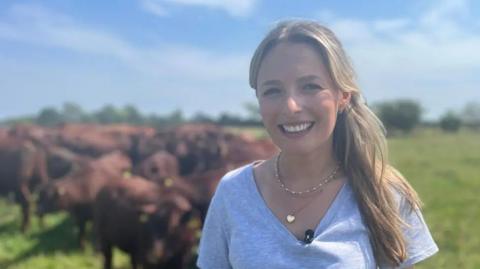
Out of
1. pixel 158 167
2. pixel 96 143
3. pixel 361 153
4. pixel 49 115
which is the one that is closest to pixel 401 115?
pixel 49 115

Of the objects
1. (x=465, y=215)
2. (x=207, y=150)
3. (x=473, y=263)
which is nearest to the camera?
(x=473, y=263)

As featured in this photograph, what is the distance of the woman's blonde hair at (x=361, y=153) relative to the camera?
224 cm

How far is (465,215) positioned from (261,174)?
9394 millimetres

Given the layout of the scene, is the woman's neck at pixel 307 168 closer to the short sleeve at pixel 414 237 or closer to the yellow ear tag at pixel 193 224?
the short sleeve at pixel 414 237

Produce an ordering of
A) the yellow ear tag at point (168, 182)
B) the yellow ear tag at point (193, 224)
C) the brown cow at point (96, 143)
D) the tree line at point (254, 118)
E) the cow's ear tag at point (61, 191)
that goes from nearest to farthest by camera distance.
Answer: the yellow ear tag at point (193, 224)
the yellow ear tag at point (168, 182)
the cow's ear tag at point (61, 191)
the brown cow at point (96, 143)
the tree line at point (254, 118)

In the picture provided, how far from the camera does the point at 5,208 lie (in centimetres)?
1248

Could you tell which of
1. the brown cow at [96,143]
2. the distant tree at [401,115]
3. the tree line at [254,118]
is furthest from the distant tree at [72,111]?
the brown cow at [96,143]

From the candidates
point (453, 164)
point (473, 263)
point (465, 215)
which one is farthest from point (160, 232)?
point (453, 164)

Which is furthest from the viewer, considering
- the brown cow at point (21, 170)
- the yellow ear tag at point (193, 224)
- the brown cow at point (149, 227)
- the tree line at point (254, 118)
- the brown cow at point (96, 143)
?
the tree line at point (254, 118)

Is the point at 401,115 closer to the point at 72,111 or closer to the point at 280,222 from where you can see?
the point at 72,111

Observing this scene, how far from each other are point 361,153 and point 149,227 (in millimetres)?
4836

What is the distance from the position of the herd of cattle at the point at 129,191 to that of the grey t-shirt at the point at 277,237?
439 cm

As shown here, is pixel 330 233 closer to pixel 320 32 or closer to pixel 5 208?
pixel 320 32

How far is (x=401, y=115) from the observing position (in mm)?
54688
